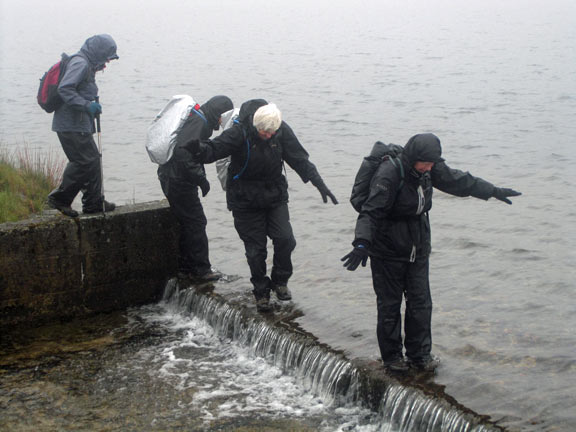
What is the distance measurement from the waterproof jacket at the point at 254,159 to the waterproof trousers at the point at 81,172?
1943mm

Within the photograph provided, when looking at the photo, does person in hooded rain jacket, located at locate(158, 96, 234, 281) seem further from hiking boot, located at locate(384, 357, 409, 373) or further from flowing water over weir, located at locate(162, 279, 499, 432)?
hiking boot, located at locate(384, 357, 409, 373)

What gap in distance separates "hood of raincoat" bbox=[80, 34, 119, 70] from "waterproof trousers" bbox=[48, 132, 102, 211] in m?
0.82

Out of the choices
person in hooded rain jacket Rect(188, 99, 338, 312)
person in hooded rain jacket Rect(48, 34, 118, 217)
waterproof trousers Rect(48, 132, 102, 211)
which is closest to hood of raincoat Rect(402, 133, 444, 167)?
person in hooded rain jacket Rect(188, 99, 338, 312)

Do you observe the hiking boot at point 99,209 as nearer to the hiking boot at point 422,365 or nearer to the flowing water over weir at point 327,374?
the flowing water over weir at point 327,374

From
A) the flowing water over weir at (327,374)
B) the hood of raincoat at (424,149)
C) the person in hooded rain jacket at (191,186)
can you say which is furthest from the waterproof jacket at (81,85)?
the hood of raincoat at (424,149)

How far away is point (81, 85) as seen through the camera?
8.88 metres

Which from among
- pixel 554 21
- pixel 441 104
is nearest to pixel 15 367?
pixel 441 104

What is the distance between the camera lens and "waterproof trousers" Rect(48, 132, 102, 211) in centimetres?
910

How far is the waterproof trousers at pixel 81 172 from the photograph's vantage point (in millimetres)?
9102

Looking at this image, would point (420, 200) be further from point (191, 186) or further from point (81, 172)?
point (81, 172)

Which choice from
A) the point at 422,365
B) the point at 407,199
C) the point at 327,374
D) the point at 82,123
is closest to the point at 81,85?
the point at 82,123

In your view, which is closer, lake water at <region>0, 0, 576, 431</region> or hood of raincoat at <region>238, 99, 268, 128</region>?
hood of raincoat at <region>238, 99, 268, 128</region>

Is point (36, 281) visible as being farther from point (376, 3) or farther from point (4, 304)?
point (376, 3)

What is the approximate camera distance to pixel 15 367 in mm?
8156
